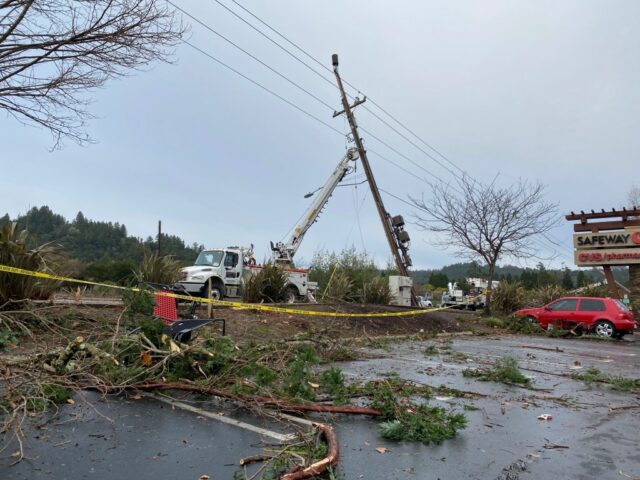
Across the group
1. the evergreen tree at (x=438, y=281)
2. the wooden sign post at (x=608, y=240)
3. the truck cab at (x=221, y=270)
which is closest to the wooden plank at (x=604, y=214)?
the wooden sign post at (x=608, y=240)

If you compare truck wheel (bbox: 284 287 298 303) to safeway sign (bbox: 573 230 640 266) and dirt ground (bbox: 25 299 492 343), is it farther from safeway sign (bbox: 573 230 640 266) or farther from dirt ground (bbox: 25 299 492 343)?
safeway sign (bbox: 573 230 640 266)

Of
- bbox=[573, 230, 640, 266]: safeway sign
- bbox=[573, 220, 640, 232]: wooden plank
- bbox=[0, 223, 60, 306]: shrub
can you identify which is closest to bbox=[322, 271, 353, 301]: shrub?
bbox=[0, 223, 60, 306]: shrub

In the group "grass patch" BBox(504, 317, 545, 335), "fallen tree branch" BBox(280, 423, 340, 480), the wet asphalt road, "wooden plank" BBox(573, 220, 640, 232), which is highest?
"wooden plank" BBox(573, 220, 640, 232)

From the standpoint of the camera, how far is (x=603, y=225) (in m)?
25.6

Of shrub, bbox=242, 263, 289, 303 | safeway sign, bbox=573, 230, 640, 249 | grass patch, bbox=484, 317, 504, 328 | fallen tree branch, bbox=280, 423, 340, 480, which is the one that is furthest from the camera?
safeway sign, bbox=573, 230, 640, 249

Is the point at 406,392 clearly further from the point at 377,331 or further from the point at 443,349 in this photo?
the point at 377,331

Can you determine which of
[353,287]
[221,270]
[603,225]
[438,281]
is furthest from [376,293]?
[438,281]

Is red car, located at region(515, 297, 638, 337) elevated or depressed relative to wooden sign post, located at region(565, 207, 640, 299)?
depressed

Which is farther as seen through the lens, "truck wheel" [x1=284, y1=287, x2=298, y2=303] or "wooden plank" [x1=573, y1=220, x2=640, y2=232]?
"wooden plank" [x1=573, y1=220, x2=640, y2=232]

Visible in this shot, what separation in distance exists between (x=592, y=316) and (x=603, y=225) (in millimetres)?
8553

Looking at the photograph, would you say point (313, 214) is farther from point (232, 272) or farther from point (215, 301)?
point (215, 301)

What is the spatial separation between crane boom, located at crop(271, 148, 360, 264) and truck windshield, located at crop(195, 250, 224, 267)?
3836 mm

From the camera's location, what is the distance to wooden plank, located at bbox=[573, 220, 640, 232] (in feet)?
82.1

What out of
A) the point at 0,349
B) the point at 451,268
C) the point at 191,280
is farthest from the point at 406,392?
the point at 451,268
